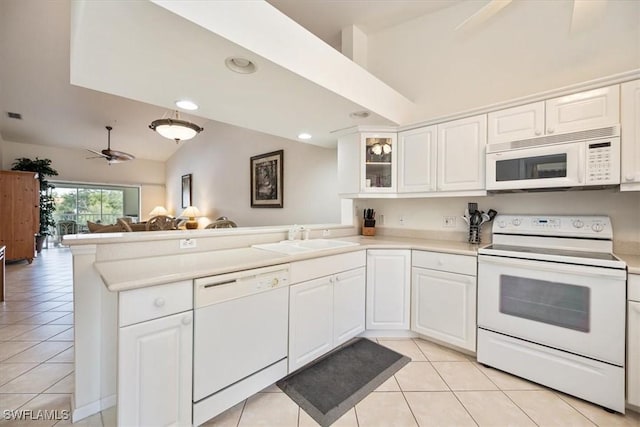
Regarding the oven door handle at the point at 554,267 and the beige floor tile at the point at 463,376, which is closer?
the oven door handle at the point at 554,267

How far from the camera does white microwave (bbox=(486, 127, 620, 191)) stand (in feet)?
5.49

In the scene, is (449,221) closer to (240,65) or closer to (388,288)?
(388,288)

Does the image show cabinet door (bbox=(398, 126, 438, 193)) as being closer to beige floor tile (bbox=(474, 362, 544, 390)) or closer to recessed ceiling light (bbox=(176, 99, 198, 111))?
beige floor tile (bbox=(474, 362, 544, 390))

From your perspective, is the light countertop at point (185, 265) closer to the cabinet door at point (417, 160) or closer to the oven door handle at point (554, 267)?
the oven door handle at point (554, 267)

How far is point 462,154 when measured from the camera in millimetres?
2305

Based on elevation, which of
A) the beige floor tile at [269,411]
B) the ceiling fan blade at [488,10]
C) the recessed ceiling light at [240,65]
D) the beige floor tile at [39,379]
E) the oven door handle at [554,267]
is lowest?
the beige floor tile at [269,411]

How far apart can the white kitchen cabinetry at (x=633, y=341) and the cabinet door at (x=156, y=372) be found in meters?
2.45

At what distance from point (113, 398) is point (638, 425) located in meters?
3.02

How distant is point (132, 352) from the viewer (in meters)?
1.11

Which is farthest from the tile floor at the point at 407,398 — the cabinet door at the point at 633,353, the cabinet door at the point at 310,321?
the cabinet door at the point at 310,321

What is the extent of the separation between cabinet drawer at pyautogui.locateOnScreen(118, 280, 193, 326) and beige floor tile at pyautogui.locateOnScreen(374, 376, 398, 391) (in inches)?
55.0

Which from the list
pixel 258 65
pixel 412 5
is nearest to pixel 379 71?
pixel 412 5

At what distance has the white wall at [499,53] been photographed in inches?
75.9

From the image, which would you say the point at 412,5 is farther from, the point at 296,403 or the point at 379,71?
the point at 296,403
